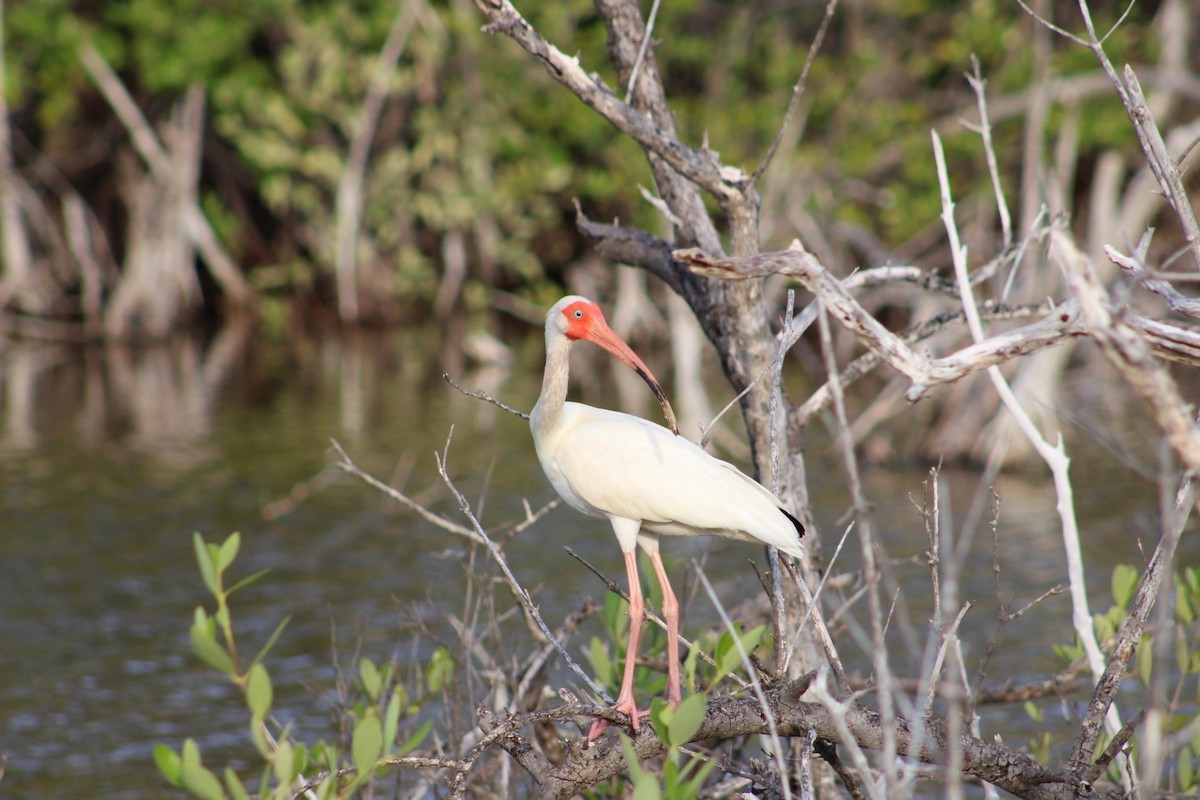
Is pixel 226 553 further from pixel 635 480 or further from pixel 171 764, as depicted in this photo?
pixel 635 480

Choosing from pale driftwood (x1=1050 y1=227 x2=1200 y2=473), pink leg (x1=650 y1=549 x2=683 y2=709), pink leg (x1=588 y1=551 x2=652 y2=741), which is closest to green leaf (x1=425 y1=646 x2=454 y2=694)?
pink leg (x1=588 y1=551 x2=652 y2=741)

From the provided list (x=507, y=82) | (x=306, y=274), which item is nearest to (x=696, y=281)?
(x=507, y=82)

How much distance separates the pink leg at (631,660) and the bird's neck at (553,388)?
553mm

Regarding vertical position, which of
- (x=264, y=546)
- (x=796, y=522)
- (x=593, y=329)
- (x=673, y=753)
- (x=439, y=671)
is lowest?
(x=264, y=546)

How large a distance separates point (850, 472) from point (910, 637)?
1.13 feet

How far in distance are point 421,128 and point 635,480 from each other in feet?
78.5

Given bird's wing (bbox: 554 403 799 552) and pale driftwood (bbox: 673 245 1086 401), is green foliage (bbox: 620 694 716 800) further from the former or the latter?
pale driftwood (bbox: 673 245 1086 401)

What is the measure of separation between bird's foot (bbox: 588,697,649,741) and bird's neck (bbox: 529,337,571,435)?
1.01 meters

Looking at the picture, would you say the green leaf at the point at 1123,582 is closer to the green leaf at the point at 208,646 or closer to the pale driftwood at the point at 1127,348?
the pale driftwood at the point at 1127,348

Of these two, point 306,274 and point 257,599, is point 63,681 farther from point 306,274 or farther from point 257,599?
point 306,274

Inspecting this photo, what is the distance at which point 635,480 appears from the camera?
15.8 feet

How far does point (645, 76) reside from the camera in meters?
5.79

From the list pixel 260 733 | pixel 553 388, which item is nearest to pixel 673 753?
pixel 260 733

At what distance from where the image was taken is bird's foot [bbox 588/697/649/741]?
4.62 m
